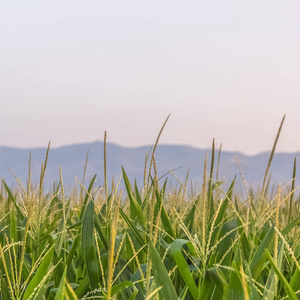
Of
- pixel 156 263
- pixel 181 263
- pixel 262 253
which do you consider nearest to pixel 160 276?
pixel 156 263

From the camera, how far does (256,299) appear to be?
1.04 metres

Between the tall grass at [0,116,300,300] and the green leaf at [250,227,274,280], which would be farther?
the green leaf at [250,227,274,280]

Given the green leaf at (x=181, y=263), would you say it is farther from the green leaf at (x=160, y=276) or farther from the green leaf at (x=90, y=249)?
the green leaf at (x=90, y=249)

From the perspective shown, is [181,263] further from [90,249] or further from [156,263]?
[90,249]

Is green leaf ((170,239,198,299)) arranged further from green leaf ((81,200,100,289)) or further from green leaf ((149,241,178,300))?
green leaf ((81,200,100,289))

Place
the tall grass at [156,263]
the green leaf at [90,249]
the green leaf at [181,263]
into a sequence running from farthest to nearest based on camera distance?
the green leaf at [90,249] → the green leaf at [181,263] → the tall grass at [156,263]

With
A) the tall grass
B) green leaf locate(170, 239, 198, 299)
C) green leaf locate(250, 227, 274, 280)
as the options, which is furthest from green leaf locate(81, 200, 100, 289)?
green leaf locate(250, 227, 274, 280)

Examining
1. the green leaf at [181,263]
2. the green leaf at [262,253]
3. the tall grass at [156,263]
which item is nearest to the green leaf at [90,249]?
the tall grass at [156,263]

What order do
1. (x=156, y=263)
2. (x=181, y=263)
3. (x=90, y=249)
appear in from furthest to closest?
(x=90, y=249), (x=181, y=263), (x=156, y=263)

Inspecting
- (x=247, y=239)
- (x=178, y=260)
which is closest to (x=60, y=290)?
(x=178, y=260)

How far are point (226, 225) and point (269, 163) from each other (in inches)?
14.0

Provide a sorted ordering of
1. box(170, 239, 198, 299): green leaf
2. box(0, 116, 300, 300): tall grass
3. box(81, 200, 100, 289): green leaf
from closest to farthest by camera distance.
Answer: box(0, 116, 300, 300): tall grass
box(170, 239, 198, 299): green leaf
box(81, 200, 100, 289): green leaf

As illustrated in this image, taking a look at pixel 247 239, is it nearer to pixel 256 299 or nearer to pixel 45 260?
pixel 256 299

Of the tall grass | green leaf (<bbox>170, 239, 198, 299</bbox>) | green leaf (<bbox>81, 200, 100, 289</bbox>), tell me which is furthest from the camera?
green leaf (<bbox>81, 200, 100, 289</bbox>)
